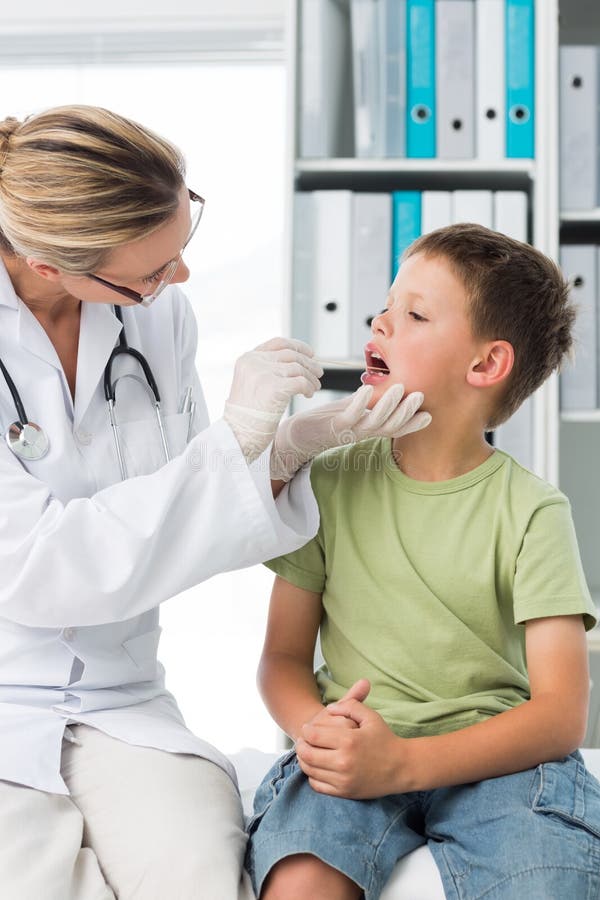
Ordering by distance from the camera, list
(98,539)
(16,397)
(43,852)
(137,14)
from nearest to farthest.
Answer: (43,852)
(98,539)
(16,397)
(137,14)

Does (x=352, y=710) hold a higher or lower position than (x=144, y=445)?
lower

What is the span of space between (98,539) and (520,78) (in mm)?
1473

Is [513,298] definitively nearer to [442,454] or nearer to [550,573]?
[442,454]

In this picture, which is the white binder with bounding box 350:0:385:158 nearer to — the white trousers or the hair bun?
the hair bun

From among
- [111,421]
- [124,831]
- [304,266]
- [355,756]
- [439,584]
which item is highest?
[304,266]

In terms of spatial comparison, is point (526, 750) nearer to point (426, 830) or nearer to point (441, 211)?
point (426, 830)

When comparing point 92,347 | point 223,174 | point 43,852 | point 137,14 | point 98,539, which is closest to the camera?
point 43,852

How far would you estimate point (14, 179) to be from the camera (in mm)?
1174

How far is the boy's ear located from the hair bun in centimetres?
66

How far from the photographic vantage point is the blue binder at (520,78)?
203 cm

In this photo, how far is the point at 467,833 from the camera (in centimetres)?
104

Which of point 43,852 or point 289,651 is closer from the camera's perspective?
point 43,852

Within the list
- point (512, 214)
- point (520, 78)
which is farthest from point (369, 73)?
point (512, 214)

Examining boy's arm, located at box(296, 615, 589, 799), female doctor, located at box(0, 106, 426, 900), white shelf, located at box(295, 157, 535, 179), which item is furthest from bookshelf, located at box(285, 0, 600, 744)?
boy's arm, located at box(296, 615, 589, 799)
